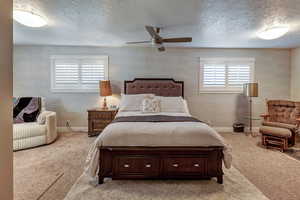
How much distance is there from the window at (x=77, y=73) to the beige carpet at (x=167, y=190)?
3132mm

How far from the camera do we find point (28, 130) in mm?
3754

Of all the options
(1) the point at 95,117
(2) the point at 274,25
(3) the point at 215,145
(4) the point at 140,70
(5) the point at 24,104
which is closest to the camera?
(3) the point at 215,145

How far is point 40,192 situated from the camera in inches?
87.7

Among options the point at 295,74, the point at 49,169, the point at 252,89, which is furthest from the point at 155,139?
the point at 295,74

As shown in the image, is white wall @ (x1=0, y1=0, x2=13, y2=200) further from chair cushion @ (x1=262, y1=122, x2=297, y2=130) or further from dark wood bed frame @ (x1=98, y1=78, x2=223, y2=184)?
chair cushion @ (x1=262, y1=122, x2=297, y2=130)

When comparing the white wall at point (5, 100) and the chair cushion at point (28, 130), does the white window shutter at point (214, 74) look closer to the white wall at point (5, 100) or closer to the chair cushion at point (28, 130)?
the chair cushion at point (28, 130)

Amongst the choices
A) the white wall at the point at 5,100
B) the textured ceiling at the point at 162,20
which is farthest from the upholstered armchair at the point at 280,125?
the white wall at the point at 5,100

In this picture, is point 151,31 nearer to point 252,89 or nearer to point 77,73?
point 77,73

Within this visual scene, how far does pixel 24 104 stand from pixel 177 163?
389cm

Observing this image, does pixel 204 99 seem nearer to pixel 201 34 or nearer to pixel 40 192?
pixel 201 34

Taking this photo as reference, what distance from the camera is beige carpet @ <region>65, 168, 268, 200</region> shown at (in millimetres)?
2115

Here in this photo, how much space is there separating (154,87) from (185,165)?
2.82 meters

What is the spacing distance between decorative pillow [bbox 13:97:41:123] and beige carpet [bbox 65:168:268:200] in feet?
8.42

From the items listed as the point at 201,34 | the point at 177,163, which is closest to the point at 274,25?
the point at 201,34
